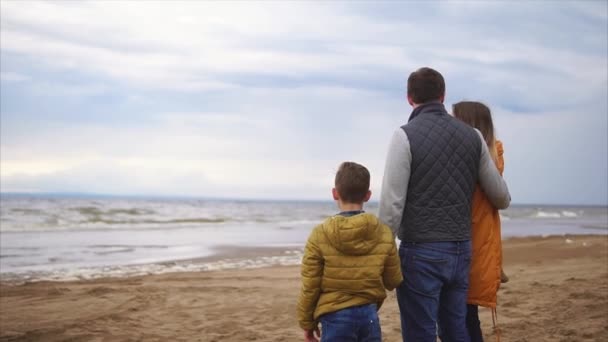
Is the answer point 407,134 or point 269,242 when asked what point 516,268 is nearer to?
point 407,134

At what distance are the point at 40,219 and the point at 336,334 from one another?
28398 millimetres

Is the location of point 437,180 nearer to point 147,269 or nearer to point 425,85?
point 425,85

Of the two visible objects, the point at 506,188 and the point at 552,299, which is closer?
the point at 506,188

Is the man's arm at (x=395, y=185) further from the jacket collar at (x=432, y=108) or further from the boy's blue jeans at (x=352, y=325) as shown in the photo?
the boy's blue jeans at (x=352, y=325)

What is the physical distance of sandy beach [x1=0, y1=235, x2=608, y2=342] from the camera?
227 inches

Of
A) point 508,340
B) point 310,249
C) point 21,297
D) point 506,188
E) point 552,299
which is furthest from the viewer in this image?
point 21,297

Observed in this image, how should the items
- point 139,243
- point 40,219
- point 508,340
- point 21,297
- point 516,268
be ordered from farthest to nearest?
point 40,219
point 139,243
point 516,268
point 21,297
point 508,340

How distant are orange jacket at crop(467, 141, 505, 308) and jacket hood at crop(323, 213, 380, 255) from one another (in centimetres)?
75

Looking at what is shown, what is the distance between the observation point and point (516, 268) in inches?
405

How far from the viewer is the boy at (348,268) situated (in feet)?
9.87

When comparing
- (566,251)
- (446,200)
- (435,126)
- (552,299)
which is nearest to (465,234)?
(446,200)

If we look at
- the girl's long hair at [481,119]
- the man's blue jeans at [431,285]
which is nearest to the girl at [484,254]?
the man's blue jeans at [431,285]

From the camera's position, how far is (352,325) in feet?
10.1

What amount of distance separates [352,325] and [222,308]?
4.45 m
